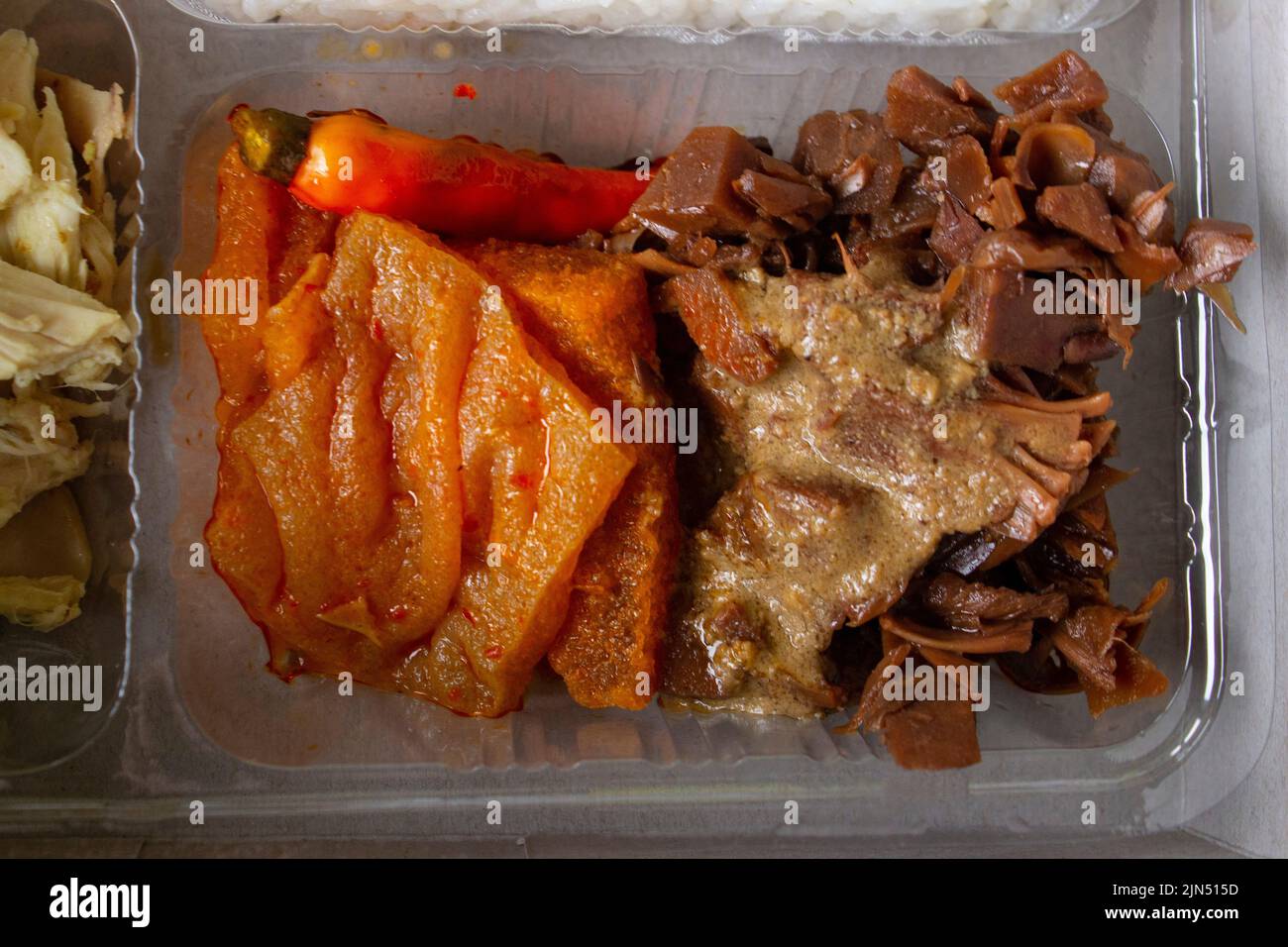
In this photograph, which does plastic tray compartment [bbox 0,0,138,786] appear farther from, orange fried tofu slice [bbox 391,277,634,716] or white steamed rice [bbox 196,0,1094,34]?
orange fried tofu slice [bbox 391,277,634,716]

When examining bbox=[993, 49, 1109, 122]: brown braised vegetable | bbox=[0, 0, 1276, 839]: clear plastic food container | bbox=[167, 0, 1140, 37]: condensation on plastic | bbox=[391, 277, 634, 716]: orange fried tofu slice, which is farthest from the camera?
bbox=[167, 0, 1140, 37]: condensation on plastic

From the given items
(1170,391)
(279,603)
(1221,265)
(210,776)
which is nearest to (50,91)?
(279,603)

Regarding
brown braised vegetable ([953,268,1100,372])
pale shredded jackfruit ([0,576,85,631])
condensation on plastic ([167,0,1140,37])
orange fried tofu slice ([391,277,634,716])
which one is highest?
condensation on plastic ([167,0,1140,37])

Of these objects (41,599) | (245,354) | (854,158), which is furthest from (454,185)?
(41,599)

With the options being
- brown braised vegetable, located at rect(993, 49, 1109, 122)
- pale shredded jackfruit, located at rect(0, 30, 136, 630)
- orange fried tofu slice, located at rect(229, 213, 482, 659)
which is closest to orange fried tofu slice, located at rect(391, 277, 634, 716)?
orange fried tofu slice, located at rect(229, 213, 482, 659)

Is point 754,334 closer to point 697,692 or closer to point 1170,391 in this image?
point 697,692

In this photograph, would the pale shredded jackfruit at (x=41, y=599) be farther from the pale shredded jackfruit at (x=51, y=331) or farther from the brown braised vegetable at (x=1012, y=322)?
the brown braised vegetable at (x=1012, y=322)

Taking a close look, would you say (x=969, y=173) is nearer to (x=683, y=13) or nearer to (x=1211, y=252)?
(x=1211, y=252)

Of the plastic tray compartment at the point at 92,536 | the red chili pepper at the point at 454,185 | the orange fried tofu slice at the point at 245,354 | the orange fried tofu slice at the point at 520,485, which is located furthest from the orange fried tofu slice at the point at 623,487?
the plastic tray compartment at the point at 92,536
